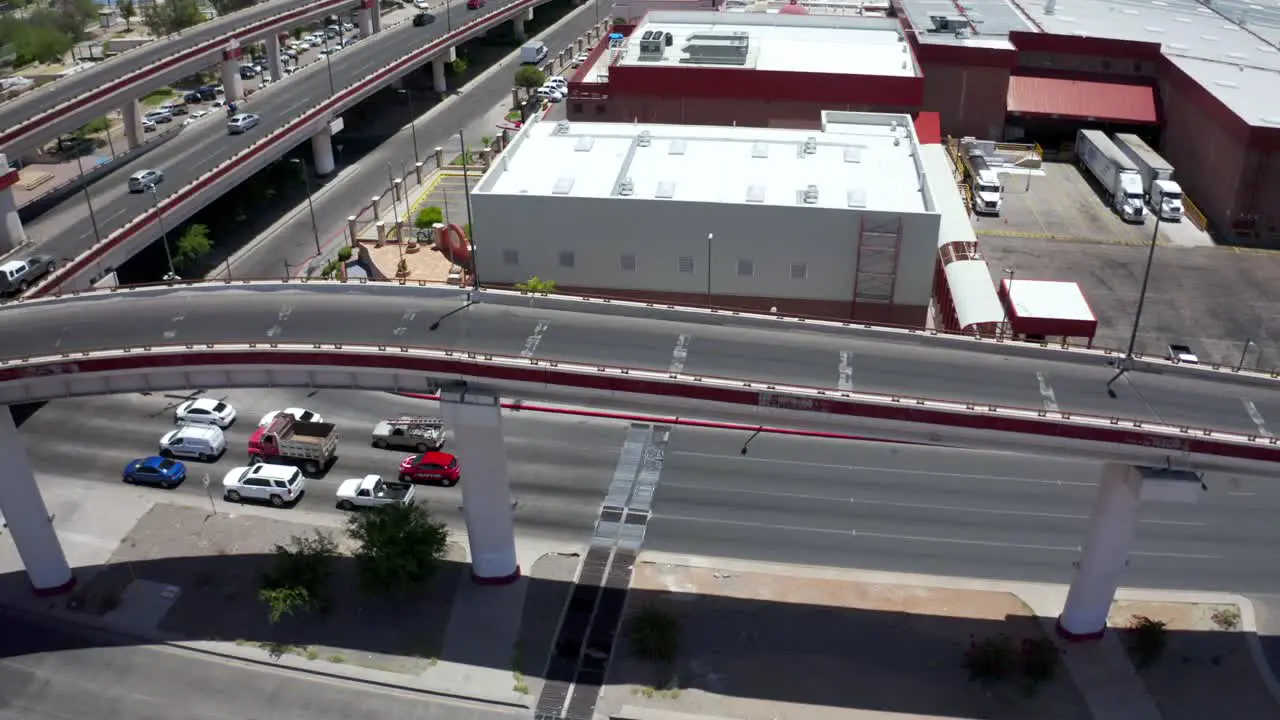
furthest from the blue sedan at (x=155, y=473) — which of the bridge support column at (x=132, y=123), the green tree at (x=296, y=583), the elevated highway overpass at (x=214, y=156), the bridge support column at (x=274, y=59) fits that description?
the bridge support column at (x=274, y=59)

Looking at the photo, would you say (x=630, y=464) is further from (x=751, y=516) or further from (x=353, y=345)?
(x=353, y=345)

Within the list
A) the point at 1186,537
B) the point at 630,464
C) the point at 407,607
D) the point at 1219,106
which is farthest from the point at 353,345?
the point at 1219,106

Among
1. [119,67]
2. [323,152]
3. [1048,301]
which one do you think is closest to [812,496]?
[1048,301]

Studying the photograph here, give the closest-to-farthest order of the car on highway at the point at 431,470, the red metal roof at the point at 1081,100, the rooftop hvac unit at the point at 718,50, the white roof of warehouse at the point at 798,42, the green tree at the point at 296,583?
1. the green tree at the point at 296,583
2. the car on highway at the point at 431,470
3. the rooftop hvac unit at the point at 718,50
4. the white roof of warehouse at the point at 798,42
5. the red metal roof at the point at 1081,100

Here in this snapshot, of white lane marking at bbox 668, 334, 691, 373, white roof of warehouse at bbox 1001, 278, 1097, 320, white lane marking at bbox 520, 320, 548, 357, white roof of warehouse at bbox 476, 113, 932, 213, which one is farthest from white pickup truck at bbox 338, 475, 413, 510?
white roof of warehouse at bbox 1001, 278, 1097, 320

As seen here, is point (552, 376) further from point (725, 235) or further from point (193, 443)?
point (193, 443)

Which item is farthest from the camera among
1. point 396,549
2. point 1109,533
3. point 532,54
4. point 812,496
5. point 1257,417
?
point 532,54

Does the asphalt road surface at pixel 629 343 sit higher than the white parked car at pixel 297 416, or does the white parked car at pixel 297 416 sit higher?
the asphalt road surface at pixel 629 343

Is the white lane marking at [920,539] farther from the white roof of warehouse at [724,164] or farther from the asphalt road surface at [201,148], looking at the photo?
the asphalt road surface at [201,148]
